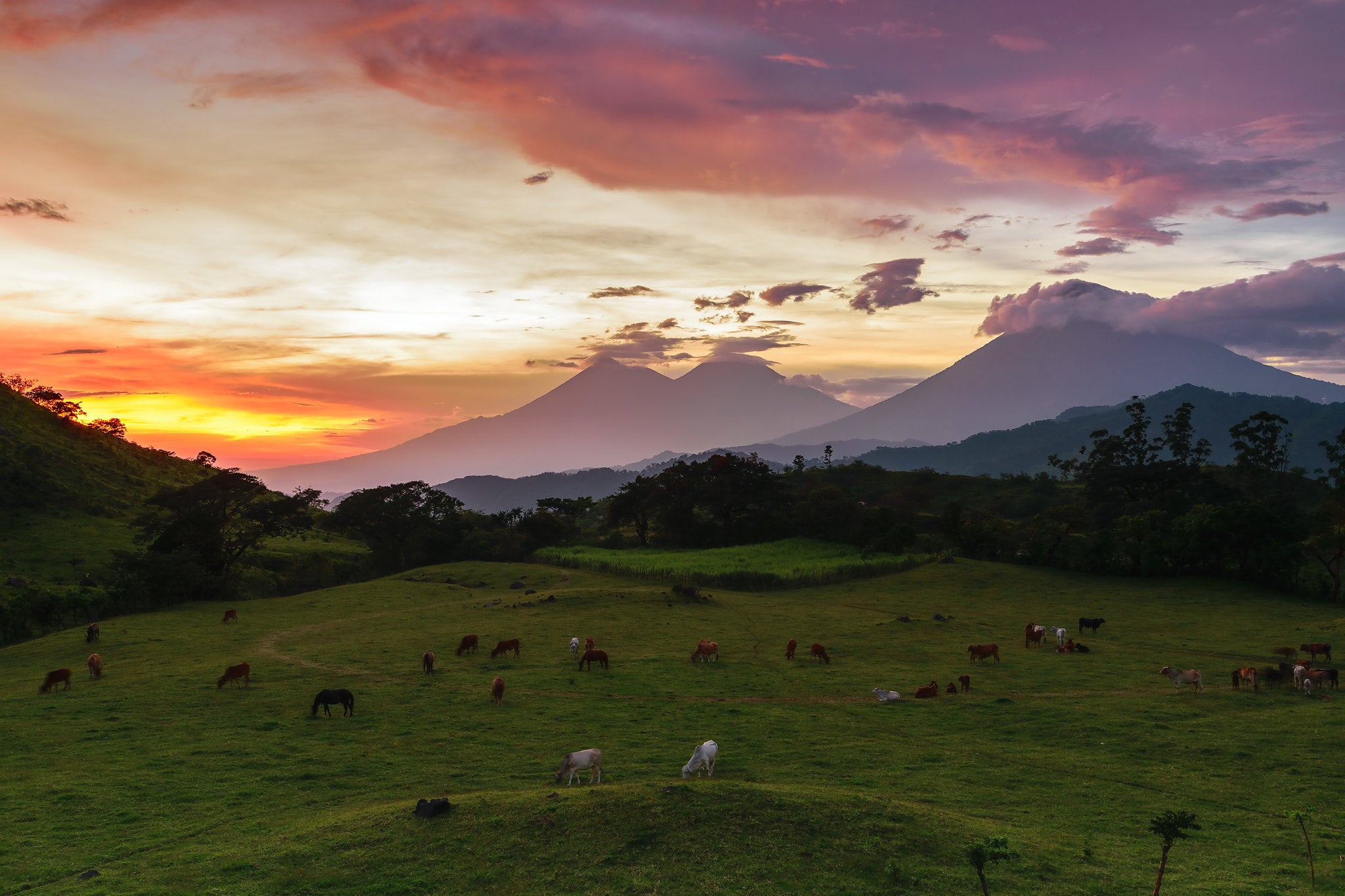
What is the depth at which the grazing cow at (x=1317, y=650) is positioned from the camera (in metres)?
32.1

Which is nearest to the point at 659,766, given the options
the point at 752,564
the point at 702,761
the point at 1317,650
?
the point at 702,761

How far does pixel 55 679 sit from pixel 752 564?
49307 millimetres

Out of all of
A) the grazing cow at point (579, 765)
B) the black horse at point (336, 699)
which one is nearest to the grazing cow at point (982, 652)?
the grazing cow at point (579, 765)

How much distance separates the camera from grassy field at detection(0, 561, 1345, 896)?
1310 centimetres

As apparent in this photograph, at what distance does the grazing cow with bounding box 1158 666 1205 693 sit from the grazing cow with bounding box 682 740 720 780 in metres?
20.1

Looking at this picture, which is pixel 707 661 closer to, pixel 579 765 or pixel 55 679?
pixel 579 765

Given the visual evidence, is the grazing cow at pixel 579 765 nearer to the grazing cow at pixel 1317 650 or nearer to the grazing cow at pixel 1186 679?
the grazing cow at pixel 1186 679

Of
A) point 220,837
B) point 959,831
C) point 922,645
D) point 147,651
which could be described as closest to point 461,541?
point 147,651

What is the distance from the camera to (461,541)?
80.1m

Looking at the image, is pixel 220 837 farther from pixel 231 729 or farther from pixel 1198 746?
pixel 1198 746

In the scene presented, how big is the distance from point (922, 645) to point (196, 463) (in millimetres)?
111236

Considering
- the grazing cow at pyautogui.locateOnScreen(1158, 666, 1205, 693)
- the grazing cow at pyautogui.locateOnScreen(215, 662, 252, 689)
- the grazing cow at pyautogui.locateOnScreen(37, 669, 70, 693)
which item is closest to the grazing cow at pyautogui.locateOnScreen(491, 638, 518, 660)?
the grazing cow at pyautogui.locateOnScreen(215, 662, 252, 689)

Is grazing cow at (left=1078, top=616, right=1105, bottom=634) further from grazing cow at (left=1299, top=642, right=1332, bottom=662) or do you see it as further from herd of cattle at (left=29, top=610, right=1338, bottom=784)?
grazing cow at (left=1299, top=642, right=1332, bottom=662)

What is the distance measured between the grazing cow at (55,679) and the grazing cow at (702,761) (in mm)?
26162
